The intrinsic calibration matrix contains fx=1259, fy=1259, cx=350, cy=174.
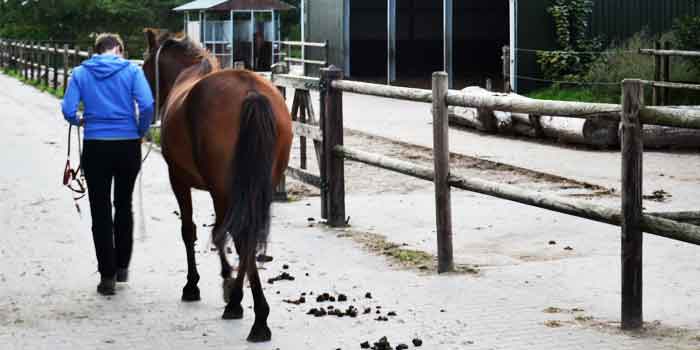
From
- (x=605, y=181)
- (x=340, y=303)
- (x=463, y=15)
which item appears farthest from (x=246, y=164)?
(x=463, y=15)

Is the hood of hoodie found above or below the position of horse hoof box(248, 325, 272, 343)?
above

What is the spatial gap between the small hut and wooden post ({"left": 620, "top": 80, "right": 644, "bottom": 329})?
1386 inches

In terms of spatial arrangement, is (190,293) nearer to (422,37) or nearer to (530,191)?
(530,191)

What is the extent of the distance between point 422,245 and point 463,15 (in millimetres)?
27296

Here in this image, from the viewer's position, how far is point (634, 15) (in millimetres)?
27172

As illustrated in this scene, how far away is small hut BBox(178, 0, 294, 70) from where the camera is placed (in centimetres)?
4228

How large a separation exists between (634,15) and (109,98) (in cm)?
2065

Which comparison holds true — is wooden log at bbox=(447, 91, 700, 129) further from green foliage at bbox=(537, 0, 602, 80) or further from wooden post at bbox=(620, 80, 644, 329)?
green foliage at bbox=(537, 0, 602, 80)

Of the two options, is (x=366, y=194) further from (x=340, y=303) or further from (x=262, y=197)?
(x=262, y=197)

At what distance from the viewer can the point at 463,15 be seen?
121 ft

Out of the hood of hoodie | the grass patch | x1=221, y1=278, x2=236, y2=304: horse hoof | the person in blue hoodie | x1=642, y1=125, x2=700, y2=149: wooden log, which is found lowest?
the grass patch

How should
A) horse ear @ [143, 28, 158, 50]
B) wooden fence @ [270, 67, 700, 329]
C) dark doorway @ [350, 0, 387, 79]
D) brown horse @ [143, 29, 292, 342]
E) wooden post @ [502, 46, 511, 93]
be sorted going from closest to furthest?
wooden fence @ [270, 67, 700, 329]
brown horse @ [143, 29, 292, 342]
horse ear @ [143, 28, 158, 50]
wooden post @ [502, 46, 511, 93]
dark doorway @ [350, 0, 387, 79]

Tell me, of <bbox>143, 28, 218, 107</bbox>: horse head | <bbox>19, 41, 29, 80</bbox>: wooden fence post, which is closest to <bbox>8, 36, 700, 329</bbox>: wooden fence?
<bbox>143, 28, 218, 107</bbox>: horse head

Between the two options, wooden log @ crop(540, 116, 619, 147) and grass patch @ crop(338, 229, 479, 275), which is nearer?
grass patch @ crop(338, 229, 479, 275)
